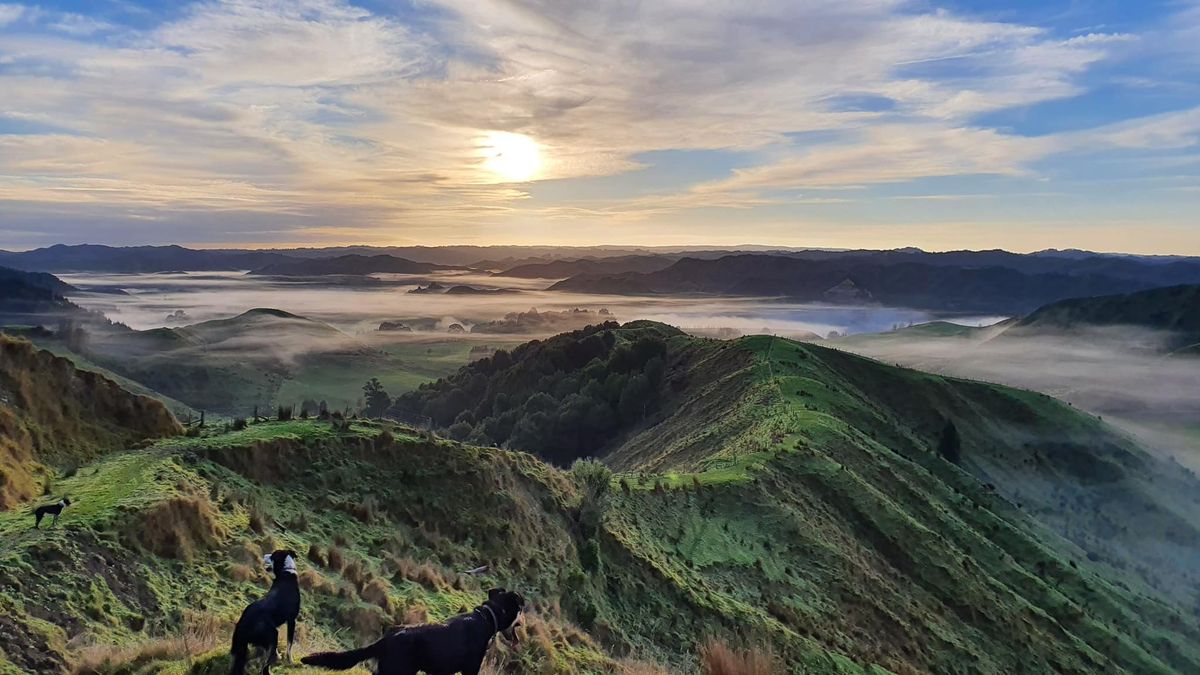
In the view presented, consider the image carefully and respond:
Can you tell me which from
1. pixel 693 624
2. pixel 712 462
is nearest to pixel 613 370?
pixel 712 462

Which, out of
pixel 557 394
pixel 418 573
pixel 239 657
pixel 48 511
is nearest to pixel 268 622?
pixel 239 657

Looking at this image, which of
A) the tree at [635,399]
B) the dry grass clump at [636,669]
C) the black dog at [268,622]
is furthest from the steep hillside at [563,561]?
the tree at [635,399]

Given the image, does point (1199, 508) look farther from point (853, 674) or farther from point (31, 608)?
point (31, 608)

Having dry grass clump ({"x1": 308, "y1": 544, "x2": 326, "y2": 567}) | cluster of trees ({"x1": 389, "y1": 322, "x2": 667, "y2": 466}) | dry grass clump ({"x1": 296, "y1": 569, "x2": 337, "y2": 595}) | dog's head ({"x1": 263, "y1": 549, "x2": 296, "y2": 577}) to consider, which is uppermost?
dog's head ({"x1": 263, "y1": 549, "x2": 296, "y2": 577})

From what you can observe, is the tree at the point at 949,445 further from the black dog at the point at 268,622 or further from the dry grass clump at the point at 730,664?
the black dog at the point at 268,622

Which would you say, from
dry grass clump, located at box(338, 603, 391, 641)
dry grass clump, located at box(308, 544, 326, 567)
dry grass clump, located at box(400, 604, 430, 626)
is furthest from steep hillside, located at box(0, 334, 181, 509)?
dry grass clump, located at box(400, 604, 430, 626)

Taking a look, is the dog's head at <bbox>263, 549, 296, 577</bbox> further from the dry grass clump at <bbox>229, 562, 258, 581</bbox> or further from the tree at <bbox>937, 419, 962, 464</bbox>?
the tree at <bbox>937, 419, 962, 464</bbox>
